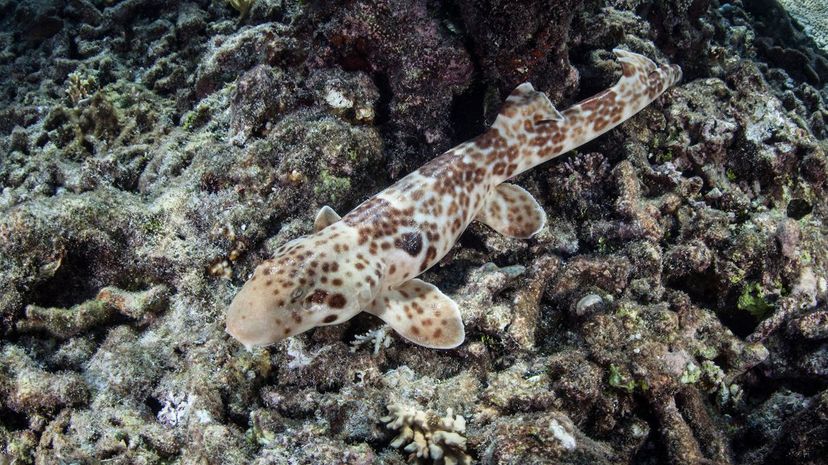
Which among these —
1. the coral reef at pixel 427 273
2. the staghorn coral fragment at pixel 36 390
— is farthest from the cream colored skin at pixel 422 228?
the staghorn coral fragment at pixel 36 390

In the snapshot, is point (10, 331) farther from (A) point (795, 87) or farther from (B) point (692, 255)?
(A) point (795, 87)

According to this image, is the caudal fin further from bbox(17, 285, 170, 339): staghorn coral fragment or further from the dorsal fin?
bbox(17, 285, 170, 339): staghorn coral fragment

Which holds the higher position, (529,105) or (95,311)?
(529,105)

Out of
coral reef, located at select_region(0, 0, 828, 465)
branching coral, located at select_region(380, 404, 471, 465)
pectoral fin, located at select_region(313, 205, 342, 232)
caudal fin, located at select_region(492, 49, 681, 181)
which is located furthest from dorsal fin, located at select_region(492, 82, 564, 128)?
branching coral, located at select_region(380, 404, 471, 465)

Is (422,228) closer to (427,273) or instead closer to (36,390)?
(427,273)

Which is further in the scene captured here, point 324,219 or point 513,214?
point 513,214

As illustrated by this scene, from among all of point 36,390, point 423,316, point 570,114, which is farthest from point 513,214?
point 36,390

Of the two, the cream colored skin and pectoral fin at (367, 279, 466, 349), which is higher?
the cream colored skin
